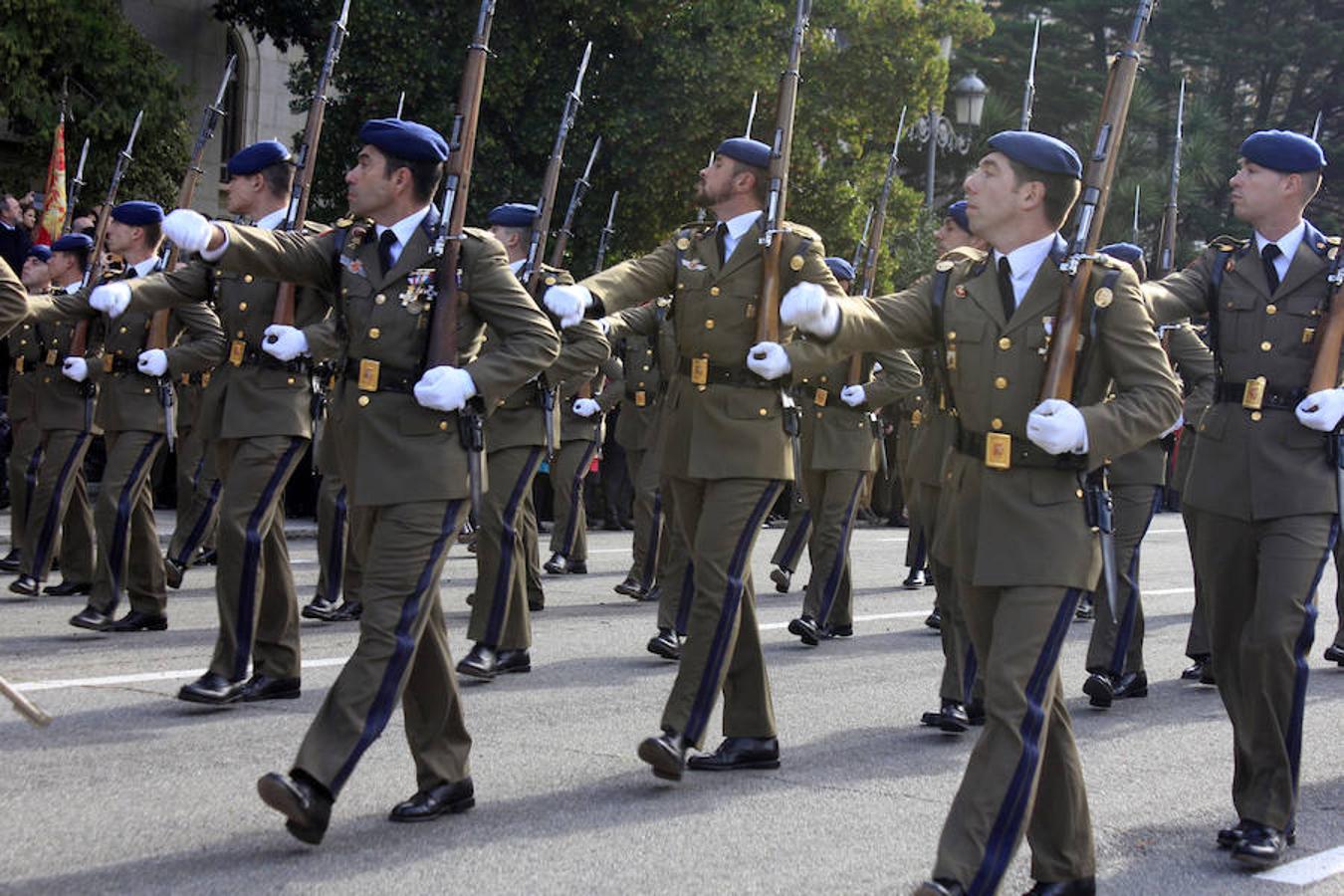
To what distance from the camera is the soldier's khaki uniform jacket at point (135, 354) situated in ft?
29.6

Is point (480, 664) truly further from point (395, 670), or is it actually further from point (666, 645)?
point (395, 670)

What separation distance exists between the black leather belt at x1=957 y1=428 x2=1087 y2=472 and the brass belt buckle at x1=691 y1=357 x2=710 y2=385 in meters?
2.10

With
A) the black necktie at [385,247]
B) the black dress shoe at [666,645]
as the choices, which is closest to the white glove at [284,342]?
the black necktie at [385,247]

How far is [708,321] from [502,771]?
1.78 meters

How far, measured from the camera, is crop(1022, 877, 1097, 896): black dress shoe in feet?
16.5

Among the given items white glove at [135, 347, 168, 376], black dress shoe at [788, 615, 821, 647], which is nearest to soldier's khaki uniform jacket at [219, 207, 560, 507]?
white glove at [135, 347, 168, 376]

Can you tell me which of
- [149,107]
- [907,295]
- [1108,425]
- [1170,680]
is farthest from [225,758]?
[149,107]

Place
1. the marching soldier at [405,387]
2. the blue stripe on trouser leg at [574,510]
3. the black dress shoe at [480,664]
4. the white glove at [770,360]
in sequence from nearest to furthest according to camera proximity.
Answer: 1. the marching soldier at [405,387]
2. the white glove at [770,360]
3. the black dress shoe at [480,664]
4. the blue stripe on trouser leg at [574,510]

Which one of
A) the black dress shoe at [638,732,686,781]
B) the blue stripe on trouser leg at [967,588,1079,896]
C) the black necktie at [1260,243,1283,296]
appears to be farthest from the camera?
the black necktie at [1260,243,1283,296]

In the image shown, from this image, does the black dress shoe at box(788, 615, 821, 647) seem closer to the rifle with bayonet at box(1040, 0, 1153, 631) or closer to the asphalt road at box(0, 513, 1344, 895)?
the asphalt road at box(0, 513, 1344, 895)

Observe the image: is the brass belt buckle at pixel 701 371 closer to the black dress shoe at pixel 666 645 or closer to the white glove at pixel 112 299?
the white glove at pixel 112 299

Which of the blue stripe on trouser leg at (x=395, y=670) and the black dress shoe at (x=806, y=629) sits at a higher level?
the blue stripe on trouser leg at (x=395, y=670)

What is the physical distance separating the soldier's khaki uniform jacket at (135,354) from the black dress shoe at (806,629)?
3276mm

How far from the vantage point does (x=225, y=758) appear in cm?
653
